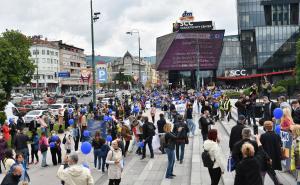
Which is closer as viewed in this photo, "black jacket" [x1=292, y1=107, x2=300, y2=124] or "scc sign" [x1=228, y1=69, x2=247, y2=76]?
"black jacket" [x1=292, y1=107, x2=300, y2=124]

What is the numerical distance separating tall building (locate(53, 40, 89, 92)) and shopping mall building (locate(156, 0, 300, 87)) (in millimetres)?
39858

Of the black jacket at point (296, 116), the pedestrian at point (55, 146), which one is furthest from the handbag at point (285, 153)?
the pedestrian at point (55, 146)

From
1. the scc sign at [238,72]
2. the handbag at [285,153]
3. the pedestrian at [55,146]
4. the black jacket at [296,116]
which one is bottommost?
the pedestrian at [55,146]

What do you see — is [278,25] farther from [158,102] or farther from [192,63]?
[158,102]

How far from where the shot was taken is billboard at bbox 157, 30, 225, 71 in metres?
90.4

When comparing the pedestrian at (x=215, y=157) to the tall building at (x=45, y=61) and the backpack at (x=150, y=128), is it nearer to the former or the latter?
the backpack at (x=150, y=128)

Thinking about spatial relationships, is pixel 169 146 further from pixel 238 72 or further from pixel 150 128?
pixel 238 72

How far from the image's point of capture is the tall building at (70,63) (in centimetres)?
13338

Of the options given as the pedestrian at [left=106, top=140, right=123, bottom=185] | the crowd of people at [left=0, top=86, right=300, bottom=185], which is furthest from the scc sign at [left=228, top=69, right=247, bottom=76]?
the pedestrian at [left=106, top=140, right=123, bottom=185]

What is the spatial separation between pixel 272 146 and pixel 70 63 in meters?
137

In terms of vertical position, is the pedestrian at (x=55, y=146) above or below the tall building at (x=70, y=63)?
below

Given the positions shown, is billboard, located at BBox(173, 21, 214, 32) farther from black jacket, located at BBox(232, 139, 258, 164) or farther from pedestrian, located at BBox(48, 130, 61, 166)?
black jacket, located at BBox(232, 139, 258, 164)

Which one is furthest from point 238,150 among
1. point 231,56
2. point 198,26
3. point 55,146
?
point 198,26

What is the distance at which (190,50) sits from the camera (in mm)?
91062
